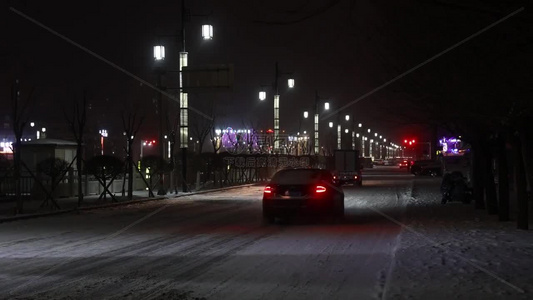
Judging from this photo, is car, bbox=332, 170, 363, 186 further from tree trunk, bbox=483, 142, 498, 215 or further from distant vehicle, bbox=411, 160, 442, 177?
tree trunk, bbox=483, 142, 498, 215

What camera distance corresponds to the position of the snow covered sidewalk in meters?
8.86

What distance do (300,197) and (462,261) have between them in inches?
314

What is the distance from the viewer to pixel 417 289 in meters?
8.98

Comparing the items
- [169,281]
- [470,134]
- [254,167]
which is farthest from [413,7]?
[254,167]

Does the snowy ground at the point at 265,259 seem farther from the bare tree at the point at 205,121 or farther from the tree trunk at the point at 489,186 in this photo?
the bare tree at the point at 205,121

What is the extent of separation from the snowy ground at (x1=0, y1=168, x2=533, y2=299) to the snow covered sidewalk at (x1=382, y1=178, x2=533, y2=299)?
0.8 inches

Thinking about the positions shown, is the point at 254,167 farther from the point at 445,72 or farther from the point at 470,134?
the point at 445,72

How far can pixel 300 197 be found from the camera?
18.9 meters

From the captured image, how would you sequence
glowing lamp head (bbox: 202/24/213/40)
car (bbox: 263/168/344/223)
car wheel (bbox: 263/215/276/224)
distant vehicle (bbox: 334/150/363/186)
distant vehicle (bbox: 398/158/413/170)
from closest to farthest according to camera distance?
1. car (bbox: 263/168/344/223)
2. car wheel (bbox: 263/215/276/224)
3. glowing lamp head (bbox: 202/24/213/40)
4. distant vehicle (bbox: 334/150/363/186)
5. distant vehicle (bbox: 398/158/413/170)

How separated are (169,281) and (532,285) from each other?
5.20 metres

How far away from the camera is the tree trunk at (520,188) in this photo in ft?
52.8

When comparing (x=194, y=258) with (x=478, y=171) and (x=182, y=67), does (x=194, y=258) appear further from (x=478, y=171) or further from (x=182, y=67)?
(x=182, y=67)

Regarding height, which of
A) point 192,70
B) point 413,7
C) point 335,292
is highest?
point 192,70

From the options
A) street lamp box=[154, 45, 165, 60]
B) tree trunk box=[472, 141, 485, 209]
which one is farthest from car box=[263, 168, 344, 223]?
street lamp box=[154, 45, 165, 60]
